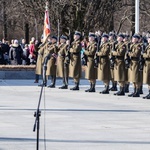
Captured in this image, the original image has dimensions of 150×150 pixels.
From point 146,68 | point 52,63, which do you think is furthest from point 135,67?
point 52,63

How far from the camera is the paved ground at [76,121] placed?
1206cm

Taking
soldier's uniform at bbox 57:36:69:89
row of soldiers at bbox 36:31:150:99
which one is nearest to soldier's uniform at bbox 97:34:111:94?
row of soldiers at bbox 36:31:150:99

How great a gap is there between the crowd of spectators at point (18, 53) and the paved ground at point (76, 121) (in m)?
8.45

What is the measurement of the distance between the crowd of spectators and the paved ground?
8454 mm

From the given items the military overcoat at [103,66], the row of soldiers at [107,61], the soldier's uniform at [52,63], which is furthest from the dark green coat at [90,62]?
the soldier's uniform at [52,63]

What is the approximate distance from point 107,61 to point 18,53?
972cm

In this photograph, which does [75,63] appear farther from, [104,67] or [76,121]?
[76,121]

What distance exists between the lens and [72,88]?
76.1ft

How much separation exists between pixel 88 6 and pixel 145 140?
25300 millimetres

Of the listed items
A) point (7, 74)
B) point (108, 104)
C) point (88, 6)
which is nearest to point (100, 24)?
point (88, 6)

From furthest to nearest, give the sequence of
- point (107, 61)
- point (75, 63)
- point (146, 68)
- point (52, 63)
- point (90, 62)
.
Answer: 1. point (52, 63)
2. point (75, 63)
3. point (90, 62)
4. point (107, 61)
5. point (146, 68)

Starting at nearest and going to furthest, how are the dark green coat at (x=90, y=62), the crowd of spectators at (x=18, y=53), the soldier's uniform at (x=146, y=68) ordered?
1. the soldier's uniform at (x=146, y=68)
2. the dark green coat at (x=90, y=62)
3. the crowd of spectators at (x=18, y=53)

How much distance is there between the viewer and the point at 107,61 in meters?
21.7

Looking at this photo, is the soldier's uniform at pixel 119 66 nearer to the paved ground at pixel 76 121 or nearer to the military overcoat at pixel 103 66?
the military overcoat at pixel 103 66
